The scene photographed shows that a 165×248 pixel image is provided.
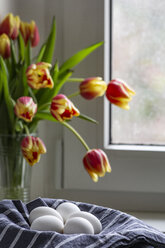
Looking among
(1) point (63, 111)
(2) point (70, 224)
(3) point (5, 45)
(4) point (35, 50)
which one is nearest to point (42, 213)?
(2) point (70, 224)

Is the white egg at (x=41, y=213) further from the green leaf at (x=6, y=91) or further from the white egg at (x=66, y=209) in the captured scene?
the green leaf at (x=6, y=91)

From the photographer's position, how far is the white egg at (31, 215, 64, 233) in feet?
2.16

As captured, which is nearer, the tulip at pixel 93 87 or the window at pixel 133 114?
the tulip at pixel 93 87

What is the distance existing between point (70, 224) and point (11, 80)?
40 centimetres

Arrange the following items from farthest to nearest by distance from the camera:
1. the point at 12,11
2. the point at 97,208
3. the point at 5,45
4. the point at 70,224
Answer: the point at 12,11 < the point at 5,45 < the point at 97,208 < the point at 70,224

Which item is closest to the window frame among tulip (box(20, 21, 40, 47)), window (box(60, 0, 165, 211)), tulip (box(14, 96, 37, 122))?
window (box(60, 0, 165, 211))

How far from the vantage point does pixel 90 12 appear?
1061mm

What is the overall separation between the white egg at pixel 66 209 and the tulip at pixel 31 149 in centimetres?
16

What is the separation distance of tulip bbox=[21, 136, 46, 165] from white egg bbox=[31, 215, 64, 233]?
0.22 meters

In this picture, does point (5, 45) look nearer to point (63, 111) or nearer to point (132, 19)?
point (63, 111)

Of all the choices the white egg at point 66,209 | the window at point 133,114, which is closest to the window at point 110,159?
the window at point 133,114

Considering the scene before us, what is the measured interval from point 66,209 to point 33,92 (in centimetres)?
31

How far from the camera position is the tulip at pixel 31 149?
873 mm

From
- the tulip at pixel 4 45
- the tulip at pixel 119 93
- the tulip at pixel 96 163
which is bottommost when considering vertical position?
the tulip at pixel 96 163
